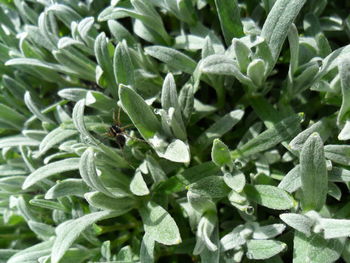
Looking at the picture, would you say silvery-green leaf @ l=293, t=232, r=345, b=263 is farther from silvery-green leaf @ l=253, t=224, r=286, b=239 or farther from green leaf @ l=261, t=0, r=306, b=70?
green leaf @ l=261, t=0, r=306, b=70

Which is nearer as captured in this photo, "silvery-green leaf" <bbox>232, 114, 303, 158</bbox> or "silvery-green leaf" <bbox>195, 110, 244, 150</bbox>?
"silvery-green leaf" <bbox>232, 114, 303, 158</bbox>

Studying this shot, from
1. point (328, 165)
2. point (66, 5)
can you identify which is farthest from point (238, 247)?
point (66, 5)

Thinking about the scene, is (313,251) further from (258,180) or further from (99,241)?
(99,241)

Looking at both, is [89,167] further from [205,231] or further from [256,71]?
[256,71]

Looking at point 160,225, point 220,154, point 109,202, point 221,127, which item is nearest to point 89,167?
point 109,202

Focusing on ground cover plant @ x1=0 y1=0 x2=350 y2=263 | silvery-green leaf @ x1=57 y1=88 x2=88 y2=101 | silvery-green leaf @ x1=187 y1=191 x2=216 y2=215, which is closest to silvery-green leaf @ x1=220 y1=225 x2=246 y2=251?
ground cover plant @ x1=0 y1=0 x2=350 y2=263
